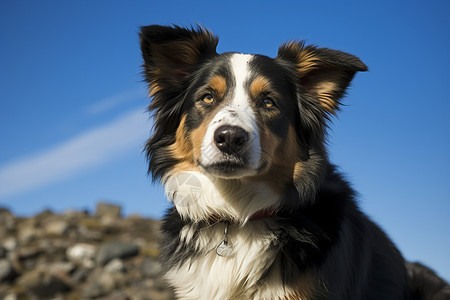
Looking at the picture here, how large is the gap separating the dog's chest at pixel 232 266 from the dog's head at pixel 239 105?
446 millimetres

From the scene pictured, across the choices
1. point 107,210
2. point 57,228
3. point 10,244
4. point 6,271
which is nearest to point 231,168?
point 6,271

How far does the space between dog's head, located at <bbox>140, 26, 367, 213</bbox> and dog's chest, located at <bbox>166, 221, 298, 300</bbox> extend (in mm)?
446

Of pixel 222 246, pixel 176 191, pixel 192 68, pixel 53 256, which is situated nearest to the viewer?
pixel 222 246

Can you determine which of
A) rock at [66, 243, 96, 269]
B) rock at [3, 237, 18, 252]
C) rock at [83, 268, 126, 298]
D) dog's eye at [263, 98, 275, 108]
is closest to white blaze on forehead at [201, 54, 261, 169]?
dog's eye at [263, 98, 275, 108]

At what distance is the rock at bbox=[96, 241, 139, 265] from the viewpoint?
9055mm

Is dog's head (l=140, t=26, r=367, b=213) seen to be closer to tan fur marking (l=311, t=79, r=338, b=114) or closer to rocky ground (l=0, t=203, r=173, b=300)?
tan fur marking (l=311, t=79, r=338, b=114)

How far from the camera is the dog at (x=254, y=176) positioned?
3.19 metres

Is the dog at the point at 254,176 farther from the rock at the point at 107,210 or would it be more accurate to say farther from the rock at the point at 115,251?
the rock at the point at 107,210

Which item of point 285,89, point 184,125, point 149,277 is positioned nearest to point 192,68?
point 184,125

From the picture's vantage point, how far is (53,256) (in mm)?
9578

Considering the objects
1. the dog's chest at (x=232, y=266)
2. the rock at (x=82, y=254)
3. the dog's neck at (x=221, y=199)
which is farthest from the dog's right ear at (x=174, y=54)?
the rock at (x=82, y=254)

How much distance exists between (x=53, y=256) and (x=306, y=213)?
7.68 metres

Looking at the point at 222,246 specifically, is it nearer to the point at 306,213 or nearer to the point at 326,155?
the point at 306,213

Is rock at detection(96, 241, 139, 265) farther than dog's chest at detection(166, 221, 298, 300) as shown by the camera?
Yes
